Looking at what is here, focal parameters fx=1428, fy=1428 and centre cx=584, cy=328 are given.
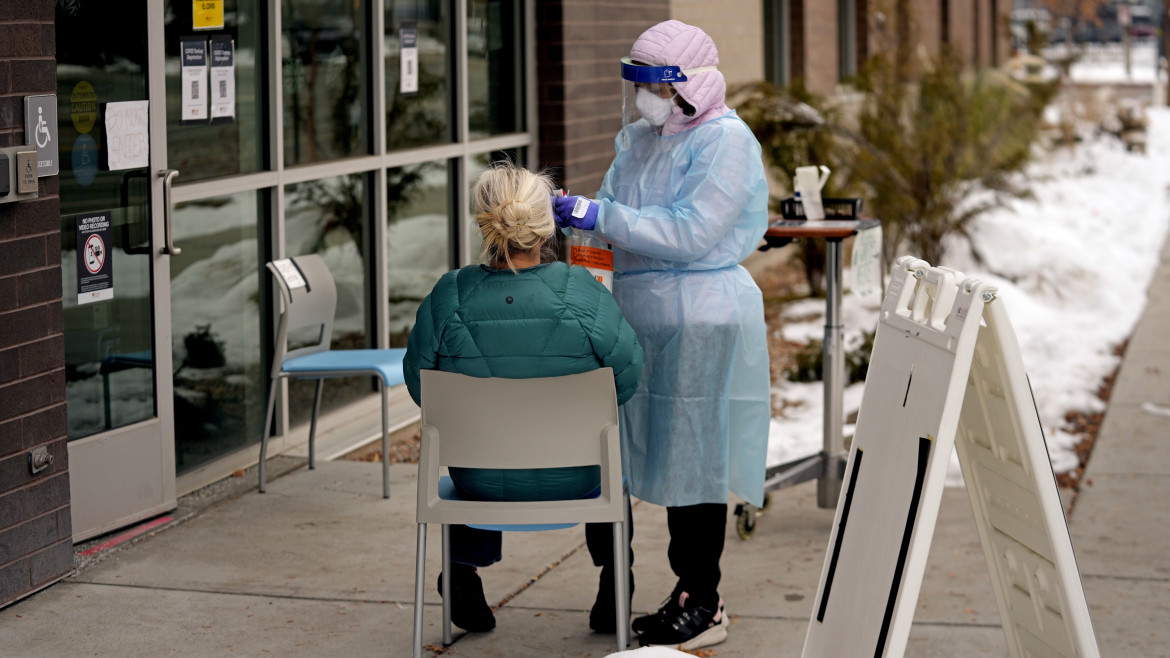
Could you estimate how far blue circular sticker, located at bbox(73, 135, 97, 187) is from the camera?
16.6ft

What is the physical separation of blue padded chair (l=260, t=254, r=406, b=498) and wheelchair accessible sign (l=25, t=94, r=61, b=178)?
1273 millimetres

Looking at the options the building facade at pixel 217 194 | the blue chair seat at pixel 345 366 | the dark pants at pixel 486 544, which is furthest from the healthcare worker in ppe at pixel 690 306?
the building facade at pixel 217 194

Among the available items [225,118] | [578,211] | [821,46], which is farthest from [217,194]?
[821,46]

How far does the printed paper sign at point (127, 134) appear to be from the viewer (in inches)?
203

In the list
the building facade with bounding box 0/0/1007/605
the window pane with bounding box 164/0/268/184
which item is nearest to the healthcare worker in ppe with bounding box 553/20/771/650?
Result: the building facade with bounding box 0/0/1007/605

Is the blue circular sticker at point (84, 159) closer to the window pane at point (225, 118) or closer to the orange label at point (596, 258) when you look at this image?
the window pane at point (225, 118)

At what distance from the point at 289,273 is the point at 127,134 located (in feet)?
3.07

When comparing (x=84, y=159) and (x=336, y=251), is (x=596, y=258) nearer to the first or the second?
(x=84, y=159)

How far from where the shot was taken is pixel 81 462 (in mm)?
5027

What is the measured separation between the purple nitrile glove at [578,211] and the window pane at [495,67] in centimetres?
408

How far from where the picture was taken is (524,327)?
375 cm

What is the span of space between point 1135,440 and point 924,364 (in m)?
4.45

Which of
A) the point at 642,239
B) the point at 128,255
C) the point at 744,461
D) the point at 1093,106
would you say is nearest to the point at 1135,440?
the point at 744,461

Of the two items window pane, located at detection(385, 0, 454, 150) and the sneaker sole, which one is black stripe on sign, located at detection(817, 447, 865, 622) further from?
window pane, located at detection(385, 0, 454, 150)
